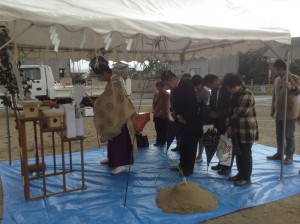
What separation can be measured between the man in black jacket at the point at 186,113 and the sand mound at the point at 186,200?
0.68m

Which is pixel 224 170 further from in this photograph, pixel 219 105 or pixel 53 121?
pixel 53 121

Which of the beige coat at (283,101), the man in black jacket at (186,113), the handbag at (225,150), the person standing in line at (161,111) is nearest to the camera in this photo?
the man in black jacket at (186,113)

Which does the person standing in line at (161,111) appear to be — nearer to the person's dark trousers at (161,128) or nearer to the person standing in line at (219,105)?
the person's dark trousers at (161,128)

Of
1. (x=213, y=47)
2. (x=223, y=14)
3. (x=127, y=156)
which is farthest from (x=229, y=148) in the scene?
(x=213, y=47)

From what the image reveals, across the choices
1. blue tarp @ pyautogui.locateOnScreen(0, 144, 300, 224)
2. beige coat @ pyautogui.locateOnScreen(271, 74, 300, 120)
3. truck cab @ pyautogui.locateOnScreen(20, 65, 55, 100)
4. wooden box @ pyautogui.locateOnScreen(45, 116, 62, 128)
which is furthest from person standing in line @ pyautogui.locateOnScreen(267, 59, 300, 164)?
truck cab @ pyautogui.locateOnScreen(20, 65, 55, 100)

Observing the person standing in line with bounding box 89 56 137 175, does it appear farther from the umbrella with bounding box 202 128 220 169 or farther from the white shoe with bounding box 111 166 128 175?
the umbrella with bounding box 202 128 220 169

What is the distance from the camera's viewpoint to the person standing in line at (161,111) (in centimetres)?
507

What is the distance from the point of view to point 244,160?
10.8 feet

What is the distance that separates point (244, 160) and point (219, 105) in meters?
0.75

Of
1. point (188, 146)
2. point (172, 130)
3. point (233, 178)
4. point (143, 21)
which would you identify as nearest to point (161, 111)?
point (172, 130)

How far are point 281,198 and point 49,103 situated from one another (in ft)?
9.13

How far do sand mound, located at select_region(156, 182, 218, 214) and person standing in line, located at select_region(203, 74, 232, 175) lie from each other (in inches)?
36.6

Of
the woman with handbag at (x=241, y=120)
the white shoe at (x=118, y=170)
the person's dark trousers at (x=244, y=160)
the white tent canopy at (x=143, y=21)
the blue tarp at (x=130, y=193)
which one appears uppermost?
the white tent canopy at (x=143, y=21)

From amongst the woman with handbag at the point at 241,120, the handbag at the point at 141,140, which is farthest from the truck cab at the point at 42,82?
the woman with handbag at the point at 241,120
